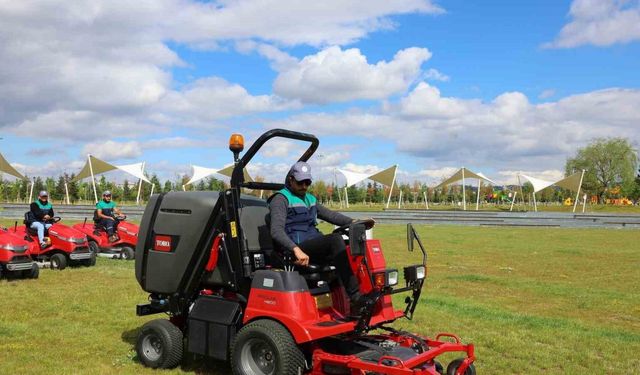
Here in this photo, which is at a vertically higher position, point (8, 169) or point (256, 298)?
point (8, 169)

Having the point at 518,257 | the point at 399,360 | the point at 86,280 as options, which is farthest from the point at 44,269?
the point at 518,257

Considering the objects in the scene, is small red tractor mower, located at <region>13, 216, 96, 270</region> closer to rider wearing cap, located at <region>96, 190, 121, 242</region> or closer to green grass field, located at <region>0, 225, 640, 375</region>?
green grass field, located at <region>0, 225, 640, 375</region>

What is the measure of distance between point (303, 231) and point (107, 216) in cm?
1287

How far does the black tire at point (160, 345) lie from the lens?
588 centimetres

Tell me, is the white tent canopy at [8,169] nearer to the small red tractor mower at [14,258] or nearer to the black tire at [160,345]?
the small red tractor mower at [14,258]

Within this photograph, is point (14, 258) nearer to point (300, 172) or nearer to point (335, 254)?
point (300, 172)

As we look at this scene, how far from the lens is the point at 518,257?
17.7 meters

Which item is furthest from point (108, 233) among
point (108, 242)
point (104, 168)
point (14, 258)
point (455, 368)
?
point (104, 168)

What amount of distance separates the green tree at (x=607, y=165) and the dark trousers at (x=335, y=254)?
96900 millimetres

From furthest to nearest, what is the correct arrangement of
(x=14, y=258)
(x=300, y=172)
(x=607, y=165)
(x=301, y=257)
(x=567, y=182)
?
1. (x=607, y=165)
2. (x=567, y=182)
3. (x=14, y=258)
4. (x=300, y=172)
5. (x=301, y=257)

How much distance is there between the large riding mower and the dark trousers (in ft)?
0.35

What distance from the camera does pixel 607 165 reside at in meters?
92.3

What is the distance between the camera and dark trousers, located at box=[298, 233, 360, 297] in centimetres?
503

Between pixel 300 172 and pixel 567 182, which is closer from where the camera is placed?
pixel 300 172
